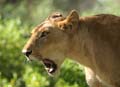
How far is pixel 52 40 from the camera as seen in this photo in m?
6.86

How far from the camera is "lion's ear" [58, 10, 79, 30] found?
22.7 ft

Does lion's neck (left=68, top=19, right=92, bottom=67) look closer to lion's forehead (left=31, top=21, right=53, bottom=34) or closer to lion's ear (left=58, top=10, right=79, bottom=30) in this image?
lion's ear (left=58, top=10, right=79, bottom=30)

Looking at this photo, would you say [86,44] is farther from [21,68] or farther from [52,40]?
[21,68]

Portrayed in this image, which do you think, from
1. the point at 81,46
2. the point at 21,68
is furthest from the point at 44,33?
the point at 21,68

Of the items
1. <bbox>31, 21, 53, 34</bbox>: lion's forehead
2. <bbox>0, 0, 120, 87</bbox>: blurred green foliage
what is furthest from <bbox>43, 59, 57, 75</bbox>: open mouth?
<bbox>0, 0, 120, 87</bbox>: blurred green foliage

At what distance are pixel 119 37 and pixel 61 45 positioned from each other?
605 mm

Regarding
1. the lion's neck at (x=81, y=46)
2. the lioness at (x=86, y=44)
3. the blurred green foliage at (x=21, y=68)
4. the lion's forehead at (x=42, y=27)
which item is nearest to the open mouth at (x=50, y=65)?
the lioness at (x=86, y=44)

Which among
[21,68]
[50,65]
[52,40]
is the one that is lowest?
[21,68]

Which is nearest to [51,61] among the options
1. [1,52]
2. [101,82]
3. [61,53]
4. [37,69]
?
[61,53]

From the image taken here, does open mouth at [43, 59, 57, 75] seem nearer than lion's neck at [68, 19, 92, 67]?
Yes

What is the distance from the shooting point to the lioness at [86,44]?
6867 millimetres

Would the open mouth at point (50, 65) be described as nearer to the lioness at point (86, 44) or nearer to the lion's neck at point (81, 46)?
the lioness at point (86, 44)

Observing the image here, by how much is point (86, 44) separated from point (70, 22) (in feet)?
0.93

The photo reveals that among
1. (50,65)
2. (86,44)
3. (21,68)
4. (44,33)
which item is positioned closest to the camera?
(44,33)
